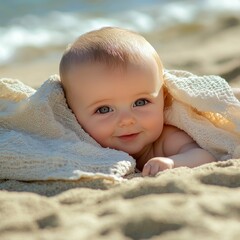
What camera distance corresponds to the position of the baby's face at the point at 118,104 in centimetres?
279

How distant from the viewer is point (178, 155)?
2.79 metres

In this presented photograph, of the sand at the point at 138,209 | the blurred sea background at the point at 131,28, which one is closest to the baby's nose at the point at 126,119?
the sand at the point at 138,209

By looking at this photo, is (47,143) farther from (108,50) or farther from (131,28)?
(131,28)

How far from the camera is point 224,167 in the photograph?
2.49 meters

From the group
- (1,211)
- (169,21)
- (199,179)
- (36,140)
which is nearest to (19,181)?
(36,140)

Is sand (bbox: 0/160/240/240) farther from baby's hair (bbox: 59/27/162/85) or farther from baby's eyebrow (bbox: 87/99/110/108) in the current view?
baby's hair (bbox: 59/27/162/85)

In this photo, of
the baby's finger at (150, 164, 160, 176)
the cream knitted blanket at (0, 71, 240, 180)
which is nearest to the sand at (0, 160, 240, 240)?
the baby's finger at (150, 164, 160, 176)

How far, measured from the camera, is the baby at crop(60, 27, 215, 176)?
279cm

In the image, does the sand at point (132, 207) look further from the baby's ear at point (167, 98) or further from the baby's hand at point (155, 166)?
the baby's ear at point (167, 98)

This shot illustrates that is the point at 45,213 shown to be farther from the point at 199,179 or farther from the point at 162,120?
the point at 162,120

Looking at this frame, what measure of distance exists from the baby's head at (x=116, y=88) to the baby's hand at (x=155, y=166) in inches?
8.7

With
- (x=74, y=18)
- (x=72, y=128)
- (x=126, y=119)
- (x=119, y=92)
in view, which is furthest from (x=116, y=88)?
(x=74, y=18)

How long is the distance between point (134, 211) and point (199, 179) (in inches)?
14.4

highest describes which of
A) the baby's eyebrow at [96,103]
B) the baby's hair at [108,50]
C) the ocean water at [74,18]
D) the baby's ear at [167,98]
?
the baby's hair at [108,50]
